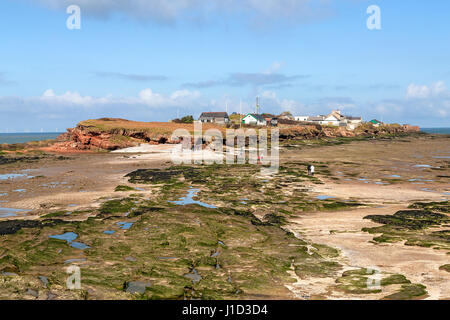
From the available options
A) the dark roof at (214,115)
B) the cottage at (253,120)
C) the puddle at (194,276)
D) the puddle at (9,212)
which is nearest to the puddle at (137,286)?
the puddle at (194,276)

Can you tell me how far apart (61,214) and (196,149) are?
4571 centimetres

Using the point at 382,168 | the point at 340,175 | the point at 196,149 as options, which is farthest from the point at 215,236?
the point at 196,149

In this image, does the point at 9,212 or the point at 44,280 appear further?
the point at 9,212

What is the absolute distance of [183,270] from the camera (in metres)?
11.4

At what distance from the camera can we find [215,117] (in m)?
122

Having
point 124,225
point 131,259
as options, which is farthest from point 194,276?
point 124,225

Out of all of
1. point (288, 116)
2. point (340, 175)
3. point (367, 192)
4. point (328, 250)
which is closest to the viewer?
point (328, 250)

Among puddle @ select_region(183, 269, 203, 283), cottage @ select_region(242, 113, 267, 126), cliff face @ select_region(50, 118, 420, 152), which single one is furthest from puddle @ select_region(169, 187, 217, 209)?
cottage @ select_region(242, 113, 267, 126)

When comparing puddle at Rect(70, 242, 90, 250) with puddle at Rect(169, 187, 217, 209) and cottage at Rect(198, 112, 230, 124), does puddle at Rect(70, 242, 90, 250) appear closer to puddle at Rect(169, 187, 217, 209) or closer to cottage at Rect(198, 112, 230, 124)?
puddle at Rect(169, 187, 217, 209)

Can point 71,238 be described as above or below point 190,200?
below

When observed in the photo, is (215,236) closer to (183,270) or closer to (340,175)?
(183,270)

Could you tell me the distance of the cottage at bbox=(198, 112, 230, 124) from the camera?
12106 cm

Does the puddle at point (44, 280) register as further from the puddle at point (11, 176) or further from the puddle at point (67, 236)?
the puddle at point (11, 176)

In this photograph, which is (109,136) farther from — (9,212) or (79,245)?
(79,245)
